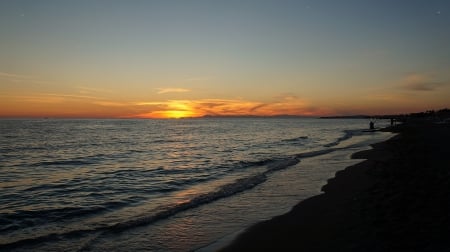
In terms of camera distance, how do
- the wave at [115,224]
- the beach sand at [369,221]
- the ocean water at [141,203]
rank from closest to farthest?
the beach sand at [369,221], the ocean water at [141,203], the wave at [115,224]

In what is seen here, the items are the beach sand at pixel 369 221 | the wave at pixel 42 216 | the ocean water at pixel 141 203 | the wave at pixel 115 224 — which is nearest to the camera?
the beach sand at pixel 369 221

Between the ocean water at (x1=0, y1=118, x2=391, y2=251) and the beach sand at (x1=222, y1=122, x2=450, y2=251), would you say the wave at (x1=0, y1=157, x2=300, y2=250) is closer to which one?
the ocean water at (x1=0, y1=118, x2=391, y2=251)

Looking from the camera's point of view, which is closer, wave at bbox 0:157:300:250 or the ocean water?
the ocean water

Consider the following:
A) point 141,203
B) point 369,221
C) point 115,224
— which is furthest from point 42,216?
point 369,221

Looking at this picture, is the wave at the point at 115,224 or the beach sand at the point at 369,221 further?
the wave at the point at 115,224

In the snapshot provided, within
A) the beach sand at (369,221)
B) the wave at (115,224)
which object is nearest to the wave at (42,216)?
the wave at (115,224)

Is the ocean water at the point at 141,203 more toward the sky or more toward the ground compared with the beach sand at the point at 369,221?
more toward the ground

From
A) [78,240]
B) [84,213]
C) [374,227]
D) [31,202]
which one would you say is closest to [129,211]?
[84,213]

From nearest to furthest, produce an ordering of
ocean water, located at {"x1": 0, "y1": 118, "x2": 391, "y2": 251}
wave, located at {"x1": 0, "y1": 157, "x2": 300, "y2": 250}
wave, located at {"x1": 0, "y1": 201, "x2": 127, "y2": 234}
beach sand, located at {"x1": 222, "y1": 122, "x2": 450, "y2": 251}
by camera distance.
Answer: beach sand, located at {"x1": 222, "y1": 122, "x2": 450, "y2": 251}, ocean water, located at {"x1": 0, "y1": 118, "x2": 391, "y2": 251}, wave, located at {"x1": 0, "y1": 157, "x2": 300, "y2": 250}, wave, located at {"x1": 0, "y1": 201, "x2": 127, "y2": 234}

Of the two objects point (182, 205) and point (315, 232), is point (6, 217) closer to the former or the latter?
point (182, 205)

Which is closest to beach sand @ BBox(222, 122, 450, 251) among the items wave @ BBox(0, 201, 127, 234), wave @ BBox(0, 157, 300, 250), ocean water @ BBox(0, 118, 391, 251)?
ocean water @ BBox(0, 118, 391, 251)

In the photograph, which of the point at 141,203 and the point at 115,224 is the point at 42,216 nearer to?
the point at 115,224

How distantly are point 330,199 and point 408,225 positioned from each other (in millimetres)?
5238

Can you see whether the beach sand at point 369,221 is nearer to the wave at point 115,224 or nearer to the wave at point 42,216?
the wave at point 115,224
